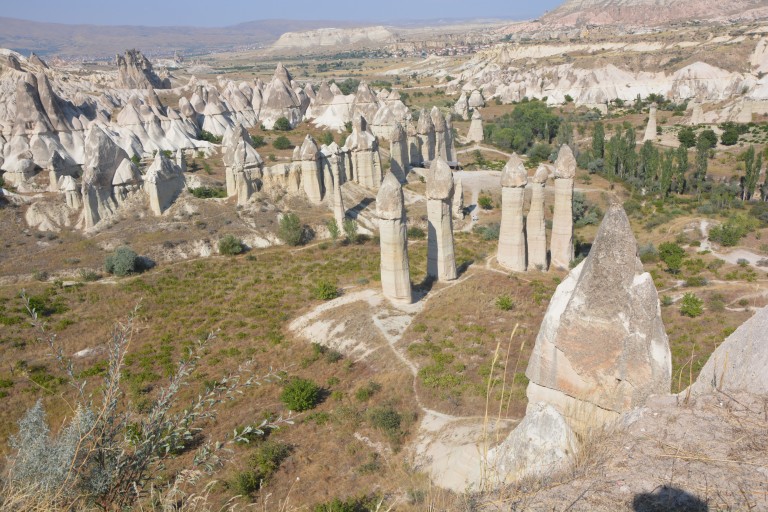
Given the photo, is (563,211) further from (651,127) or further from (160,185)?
(651,127)

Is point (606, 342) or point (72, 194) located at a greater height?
point (606, 342)

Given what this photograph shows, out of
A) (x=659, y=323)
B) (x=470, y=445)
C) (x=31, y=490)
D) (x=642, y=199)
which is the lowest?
(x=642, y=199)

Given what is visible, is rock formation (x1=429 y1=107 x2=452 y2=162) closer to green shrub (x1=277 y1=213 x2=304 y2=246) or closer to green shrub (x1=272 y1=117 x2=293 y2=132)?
green shrub (x1=277 y1=213 x2=304 y2=246)

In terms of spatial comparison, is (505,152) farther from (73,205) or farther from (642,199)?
(73,205)

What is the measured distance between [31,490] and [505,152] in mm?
55810

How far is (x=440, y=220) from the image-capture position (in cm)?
2139

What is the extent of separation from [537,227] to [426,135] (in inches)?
955

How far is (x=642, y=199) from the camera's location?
133 feet

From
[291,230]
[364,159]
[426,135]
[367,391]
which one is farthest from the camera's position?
[426,135]

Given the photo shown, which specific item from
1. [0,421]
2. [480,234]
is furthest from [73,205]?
[480,234]

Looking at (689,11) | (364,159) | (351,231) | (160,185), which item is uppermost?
(689,11)

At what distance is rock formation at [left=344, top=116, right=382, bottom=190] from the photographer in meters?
38.9

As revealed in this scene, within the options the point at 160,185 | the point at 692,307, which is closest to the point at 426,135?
the point at 160,185

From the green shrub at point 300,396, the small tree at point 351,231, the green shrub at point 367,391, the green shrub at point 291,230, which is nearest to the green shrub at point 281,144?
the green shrub at point 291,230
